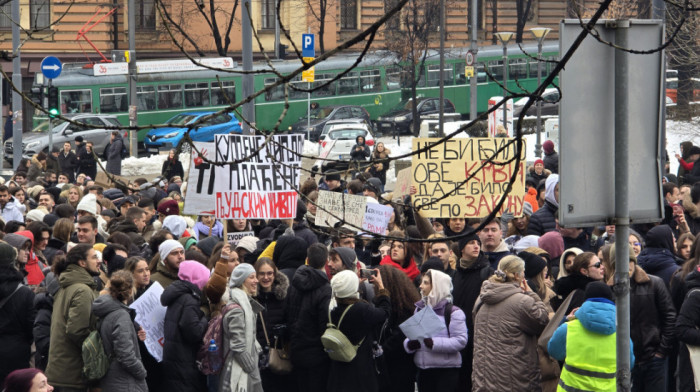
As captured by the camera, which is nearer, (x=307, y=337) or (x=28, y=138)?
(x=307, y=337)

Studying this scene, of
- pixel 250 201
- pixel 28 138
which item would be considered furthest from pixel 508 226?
pixel 28 138

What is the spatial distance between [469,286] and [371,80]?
3617 centimetres

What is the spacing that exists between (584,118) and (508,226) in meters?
7.98

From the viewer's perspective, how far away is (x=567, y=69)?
3.89 meters

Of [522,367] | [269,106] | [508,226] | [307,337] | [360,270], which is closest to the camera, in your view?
[522,367]

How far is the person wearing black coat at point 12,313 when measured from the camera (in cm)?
797

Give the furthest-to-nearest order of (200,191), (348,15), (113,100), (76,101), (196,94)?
(348,15) < (196,94) < (113,100) < (76,101) < (200,191)

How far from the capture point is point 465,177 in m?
11.4

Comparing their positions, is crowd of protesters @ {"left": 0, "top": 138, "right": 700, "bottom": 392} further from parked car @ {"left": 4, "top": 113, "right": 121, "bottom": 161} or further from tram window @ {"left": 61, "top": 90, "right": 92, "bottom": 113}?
tram window @ {"left": 61, "top": 90, "right": 92, "bottom": 113}

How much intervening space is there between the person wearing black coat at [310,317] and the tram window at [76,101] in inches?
1233

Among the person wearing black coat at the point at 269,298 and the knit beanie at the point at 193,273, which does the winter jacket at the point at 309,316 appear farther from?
the knit beanie at the point at 193,273

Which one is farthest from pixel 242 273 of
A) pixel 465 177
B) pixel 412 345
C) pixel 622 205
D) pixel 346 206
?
pixel 465 177

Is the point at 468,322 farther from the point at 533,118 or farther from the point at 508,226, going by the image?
the point at 533,118

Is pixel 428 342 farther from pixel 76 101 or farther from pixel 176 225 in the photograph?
pixel 76 101
